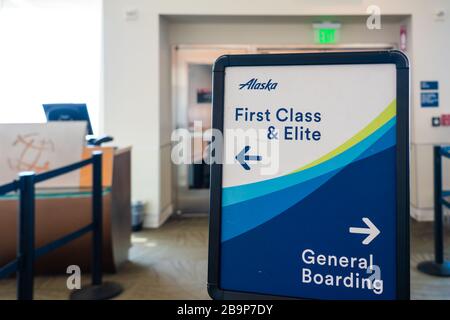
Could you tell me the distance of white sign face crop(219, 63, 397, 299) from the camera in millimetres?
798

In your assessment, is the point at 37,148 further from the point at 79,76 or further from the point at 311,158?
the point at 311,158

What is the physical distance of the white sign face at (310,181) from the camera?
798 millimetres

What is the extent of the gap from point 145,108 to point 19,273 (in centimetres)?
309

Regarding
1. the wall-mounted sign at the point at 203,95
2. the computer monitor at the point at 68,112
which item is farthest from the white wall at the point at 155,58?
the computer monitor at the point at 68,112

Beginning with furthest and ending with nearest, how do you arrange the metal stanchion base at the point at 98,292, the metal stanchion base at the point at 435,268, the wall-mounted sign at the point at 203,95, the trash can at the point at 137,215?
the wall-mounted sign at the point at 203,95 → the trash can at the point at 137,215 → the metal stanchion base at the point at 435,268 → the metal stanchion base at the point at 98,292

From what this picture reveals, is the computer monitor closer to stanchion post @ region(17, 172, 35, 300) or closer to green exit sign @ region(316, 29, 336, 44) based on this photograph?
stanchion post @ region(17, 172, 35, 300)

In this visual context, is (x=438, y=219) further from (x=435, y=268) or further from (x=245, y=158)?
(x=245, y=158)

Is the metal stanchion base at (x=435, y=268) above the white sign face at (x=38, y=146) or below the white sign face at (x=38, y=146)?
below

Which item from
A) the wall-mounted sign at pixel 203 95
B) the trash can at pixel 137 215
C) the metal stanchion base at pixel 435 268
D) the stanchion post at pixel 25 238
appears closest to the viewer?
the stanchion post at pixel 25 238

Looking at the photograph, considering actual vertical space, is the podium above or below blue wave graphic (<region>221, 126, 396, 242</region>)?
below

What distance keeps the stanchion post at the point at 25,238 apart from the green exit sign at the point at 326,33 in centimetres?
401

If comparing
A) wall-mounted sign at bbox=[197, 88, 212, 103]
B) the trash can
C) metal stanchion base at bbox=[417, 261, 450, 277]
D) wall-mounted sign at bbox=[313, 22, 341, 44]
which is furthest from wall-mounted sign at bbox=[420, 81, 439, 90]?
the trash can

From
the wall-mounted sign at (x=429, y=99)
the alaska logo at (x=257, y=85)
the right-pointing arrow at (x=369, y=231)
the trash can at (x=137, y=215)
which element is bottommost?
the trash can at (x=137, y=215)

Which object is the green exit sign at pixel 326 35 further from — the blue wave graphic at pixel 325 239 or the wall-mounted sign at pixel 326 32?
the blue wave graphic at pixel 325 239
